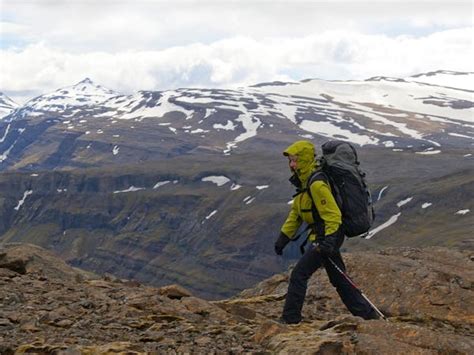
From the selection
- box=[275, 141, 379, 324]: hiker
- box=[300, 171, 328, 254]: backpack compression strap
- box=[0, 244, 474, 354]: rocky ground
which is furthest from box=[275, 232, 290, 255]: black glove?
box=[0, 244, 474, 354]: rocky ground

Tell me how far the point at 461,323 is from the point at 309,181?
638 centimetres

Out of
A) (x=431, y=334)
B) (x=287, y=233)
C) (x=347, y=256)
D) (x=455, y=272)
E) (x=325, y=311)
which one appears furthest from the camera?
(x=347, y=256)

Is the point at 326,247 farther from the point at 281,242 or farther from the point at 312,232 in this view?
the point at 281,242

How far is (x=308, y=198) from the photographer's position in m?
13.4

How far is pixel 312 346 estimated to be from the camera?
34.9ft

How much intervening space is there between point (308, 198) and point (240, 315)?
13.4 ft

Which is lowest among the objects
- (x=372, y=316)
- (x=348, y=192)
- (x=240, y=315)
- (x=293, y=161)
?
(x=240, y=315)

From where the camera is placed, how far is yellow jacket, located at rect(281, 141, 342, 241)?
42.3 feet

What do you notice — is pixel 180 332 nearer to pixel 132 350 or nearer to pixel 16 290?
pixel 132 350

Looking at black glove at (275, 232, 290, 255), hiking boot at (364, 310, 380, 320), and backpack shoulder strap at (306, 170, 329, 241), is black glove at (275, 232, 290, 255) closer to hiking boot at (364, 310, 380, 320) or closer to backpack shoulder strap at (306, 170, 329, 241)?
backpack shoulder strap at (306, 170, 329, 241)

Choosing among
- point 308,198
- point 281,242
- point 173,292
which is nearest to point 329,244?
point 308,198

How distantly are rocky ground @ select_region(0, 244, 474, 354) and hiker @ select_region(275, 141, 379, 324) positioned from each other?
692 mm

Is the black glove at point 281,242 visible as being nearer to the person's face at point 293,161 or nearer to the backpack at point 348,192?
the backpack at point 348,192

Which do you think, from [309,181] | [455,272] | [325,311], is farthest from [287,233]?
[455,272]
